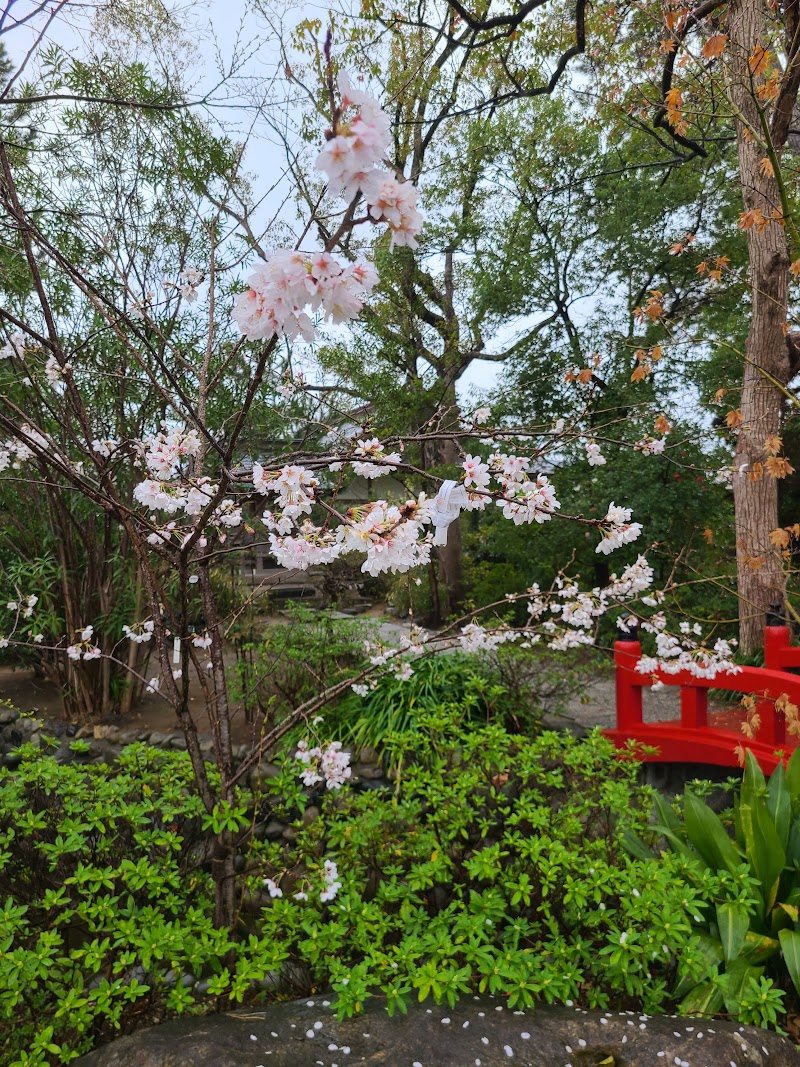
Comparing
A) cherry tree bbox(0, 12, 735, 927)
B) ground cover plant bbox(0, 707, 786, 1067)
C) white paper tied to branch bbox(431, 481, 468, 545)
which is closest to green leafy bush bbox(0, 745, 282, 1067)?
ground cover plant bbox(0, 707, 786, 1067)

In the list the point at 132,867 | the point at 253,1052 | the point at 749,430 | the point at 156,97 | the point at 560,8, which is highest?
the point at 560,8

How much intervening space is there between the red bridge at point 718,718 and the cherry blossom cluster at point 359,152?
2.40 m

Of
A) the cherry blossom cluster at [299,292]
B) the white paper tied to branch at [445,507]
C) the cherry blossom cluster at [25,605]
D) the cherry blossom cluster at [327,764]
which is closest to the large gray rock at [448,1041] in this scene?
the cherry blossom cluster at [327,764]

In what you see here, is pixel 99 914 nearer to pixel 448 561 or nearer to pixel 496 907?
pixel 496 907

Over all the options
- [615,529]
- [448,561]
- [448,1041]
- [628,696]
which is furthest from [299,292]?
[448,561]

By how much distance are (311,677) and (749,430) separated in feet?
10.5

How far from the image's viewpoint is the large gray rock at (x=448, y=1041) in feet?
4.58

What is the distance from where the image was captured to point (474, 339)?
744 centimetres

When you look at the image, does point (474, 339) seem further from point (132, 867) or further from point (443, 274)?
point (132, 867)

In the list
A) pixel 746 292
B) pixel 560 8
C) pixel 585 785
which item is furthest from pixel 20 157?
pixel 746 292

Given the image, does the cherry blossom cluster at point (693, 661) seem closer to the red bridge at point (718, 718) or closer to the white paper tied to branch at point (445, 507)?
the red bridge at point (718, 718)

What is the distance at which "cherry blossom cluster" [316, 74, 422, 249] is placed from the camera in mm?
923

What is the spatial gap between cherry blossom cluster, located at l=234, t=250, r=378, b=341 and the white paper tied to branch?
0.38 m

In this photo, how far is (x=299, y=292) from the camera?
1.04 metres
